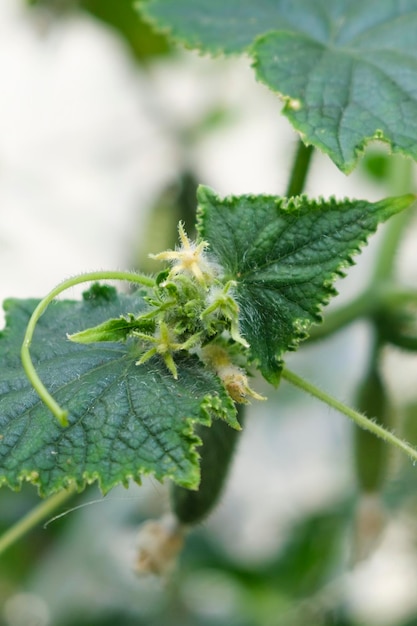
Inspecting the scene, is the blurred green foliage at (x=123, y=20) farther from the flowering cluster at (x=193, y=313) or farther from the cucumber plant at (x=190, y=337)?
the flowering cluster at (x=193, y=313)

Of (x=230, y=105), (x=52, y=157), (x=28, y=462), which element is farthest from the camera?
(x=52, y=157)

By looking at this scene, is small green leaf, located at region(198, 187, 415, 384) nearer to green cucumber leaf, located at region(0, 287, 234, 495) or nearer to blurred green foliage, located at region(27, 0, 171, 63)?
green cucumber leaf, located at region(0, 287, 234, 495)

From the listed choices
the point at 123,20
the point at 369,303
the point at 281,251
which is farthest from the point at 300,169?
the point at 123,20

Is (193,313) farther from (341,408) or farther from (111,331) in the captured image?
(341,408)

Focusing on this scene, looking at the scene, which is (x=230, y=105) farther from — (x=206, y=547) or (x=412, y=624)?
(x=412, y=624)

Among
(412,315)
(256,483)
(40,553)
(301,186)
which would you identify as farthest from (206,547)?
(301,186)

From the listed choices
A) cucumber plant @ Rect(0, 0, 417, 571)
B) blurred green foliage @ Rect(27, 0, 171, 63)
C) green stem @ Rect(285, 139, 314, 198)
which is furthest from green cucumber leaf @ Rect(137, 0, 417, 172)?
blurred green foliage @ Rect(27, 0, 171, 63)

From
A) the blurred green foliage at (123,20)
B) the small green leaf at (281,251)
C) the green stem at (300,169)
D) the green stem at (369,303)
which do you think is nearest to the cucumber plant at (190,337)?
the small green leaf at (281,251)
